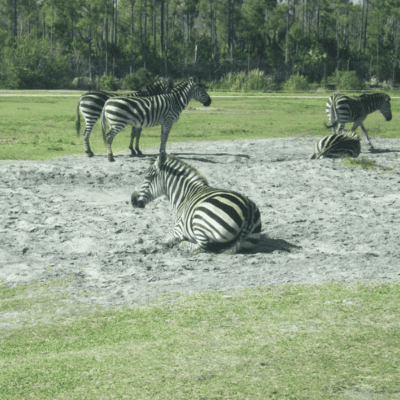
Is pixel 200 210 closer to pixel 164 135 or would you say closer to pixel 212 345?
pixel 212 345

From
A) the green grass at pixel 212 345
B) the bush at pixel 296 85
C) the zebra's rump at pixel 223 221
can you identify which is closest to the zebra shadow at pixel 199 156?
the zebra's rump at pixel 223 221

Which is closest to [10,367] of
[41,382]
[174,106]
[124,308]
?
[41,382]

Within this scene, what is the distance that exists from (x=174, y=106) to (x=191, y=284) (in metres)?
9.00

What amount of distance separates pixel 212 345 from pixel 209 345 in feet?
0.07

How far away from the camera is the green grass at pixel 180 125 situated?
1573 centimetres

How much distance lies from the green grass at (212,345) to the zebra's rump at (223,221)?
1112mm

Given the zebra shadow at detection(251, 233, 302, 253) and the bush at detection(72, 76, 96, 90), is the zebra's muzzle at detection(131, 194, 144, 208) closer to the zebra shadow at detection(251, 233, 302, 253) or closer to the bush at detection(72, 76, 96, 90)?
the zebra shadow at detection(251, 233, 302, 253)

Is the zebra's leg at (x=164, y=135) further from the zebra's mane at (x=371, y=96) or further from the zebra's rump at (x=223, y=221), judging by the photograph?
the zebra's rump at (x=223, y=221)

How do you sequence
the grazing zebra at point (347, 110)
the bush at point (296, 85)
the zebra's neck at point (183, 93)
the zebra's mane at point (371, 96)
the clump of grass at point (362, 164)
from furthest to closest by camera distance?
the bush at point (296, 85), the zebra's mane at point (371, 96), the grazing zebra at point (347, 110), the zebra's neck at point (183, 93), the clump of grass at point (362, 164)

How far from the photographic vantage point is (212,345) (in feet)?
14.5

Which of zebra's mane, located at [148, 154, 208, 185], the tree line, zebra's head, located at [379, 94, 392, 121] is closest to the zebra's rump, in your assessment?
zebra's mane, located at [148, 154, 208, 185]

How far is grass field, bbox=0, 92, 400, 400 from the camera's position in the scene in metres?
3.79

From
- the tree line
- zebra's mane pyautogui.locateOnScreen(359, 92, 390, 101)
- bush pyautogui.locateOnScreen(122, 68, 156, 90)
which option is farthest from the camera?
the tree line

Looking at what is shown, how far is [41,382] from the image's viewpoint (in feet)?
12.8
